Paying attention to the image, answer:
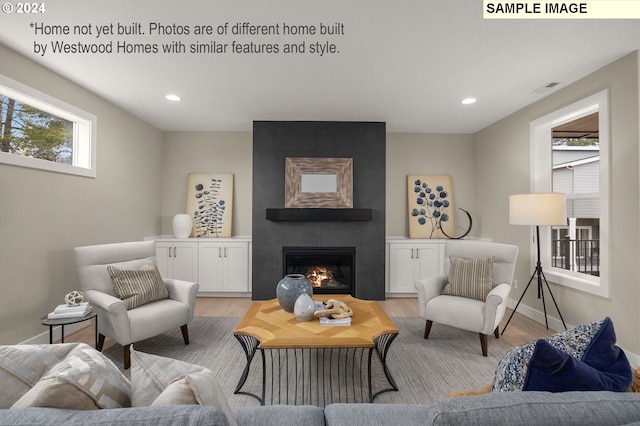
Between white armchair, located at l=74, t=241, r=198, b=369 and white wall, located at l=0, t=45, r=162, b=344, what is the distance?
1.64ft

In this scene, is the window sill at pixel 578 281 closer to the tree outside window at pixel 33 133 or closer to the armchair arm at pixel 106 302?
the armchair arm at pixel 106 302

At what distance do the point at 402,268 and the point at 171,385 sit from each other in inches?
168

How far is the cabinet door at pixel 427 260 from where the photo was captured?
474 cm

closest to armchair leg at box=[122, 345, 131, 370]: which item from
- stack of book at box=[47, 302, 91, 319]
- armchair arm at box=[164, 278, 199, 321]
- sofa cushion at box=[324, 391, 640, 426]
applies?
stack of book at box=[47, 302, 91, 319]

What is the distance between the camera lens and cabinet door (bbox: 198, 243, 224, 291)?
4684mm

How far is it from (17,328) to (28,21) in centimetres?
245

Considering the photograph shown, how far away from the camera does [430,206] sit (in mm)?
5125

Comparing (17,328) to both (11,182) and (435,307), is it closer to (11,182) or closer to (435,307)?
(11,182)

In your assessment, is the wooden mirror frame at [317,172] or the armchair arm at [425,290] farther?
the wooden mirror frame at [317,172]

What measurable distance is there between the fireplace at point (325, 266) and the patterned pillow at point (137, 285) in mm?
1902

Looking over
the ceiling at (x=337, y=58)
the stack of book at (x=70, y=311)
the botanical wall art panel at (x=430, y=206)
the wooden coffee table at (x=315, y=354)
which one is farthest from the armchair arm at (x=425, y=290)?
the stack of book at (x=70, y=311)

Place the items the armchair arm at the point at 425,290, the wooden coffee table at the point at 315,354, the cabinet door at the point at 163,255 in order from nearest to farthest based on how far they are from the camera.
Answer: the wooden coffee table at the point at 315,354 → the armchair arm at the point at 425,290 → the cabinet door at the point at 163,255

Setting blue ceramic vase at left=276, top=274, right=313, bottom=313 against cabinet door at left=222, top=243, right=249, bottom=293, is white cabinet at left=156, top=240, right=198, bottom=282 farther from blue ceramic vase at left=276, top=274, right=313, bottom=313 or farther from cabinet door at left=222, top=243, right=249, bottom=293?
blue ceramic vase at left=276, top=274, right=313, bottom=313

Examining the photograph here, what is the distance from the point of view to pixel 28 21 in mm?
2217
